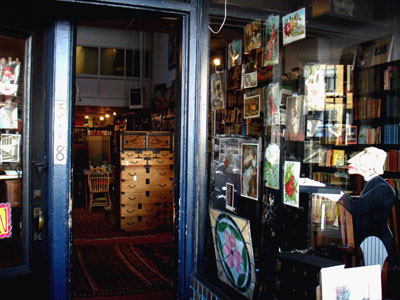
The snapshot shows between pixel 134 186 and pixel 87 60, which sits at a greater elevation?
pixel 87 60

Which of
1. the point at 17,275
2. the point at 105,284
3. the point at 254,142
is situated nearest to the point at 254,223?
the point at 254,142

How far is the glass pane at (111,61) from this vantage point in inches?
571

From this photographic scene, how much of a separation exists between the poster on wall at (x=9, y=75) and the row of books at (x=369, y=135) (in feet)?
7.37

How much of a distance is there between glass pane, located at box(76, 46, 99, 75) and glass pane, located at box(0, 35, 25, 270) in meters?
12.0

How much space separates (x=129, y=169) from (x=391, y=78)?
18.2 feet

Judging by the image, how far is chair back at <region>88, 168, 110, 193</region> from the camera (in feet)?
28.6

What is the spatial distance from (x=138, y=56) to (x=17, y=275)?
12634 millimetres

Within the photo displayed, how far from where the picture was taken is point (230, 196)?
9.43 feet

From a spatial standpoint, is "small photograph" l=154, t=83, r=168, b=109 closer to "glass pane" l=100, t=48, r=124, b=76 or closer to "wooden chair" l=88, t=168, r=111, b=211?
"glass pane" l=100, t=48, r=124, b=76

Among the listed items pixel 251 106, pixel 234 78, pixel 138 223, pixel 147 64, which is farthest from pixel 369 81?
pixel 147 64

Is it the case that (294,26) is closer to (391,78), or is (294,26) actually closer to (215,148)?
(391,78)

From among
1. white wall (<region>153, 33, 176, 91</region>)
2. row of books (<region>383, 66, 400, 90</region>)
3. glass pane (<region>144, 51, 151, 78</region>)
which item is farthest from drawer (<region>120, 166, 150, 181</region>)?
glass pane (<region>144, 51, 151, 78</region>)

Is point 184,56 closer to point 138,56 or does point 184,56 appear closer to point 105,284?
point 105,284

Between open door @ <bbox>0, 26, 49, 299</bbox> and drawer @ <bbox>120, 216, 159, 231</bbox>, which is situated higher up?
open door @ <bbox>0, 26, 49, 299</bbox>
